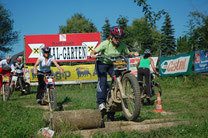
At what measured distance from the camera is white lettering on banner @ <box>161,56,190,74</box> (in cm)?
1530

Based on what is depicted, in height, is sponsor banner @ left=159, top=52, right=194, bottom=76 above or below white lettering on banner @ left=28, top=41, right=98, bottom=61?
below

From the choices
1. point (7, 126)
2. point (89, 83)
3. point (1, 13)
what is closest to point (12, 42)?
point (1, 13)

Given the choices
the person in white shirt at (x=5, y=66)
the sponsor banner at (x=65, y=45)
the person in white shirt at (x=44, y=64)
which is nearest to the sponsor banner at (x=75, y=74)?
the sponsor banner at (x=65, y=45)

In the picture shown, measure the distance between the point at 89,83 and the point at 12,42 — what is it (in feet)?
81.6

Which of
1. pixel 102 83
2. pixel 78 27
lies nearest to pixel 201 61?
pixel 102 83

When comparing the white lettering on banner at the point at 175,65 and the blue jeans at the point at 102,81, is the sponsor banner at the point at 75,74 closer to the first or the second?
the white lettering on banner at the point at 175,65

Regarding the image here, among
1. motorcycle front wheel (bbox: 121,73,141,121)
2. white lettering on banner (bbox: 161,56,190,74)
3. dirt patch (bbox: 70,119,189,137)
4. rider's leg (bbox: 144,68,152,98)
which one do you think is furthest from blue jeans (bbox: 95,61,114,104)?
white lettering on banner (bbox: 161,56,190,74)

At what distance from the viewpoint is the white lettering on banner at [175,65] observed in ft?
50.2

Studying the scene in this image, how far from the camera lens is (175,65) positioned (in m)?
16.2

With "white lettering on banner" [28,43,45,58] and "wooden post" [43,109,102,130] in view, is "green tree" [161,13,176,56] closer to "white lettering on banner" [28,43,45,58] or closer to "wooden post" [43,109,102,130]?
"white lettering on banner" [28,43,45,58]

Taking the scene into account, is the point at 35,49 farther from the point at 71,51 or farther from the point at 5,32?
the point at 5,32

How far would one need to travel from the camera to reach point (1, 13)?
3744 centimetres

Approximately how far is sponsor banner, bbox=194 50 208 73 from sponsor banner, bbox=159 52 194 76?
0.32 meters

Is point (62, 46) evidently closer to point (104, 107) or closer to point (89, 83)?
point (89, 83)
